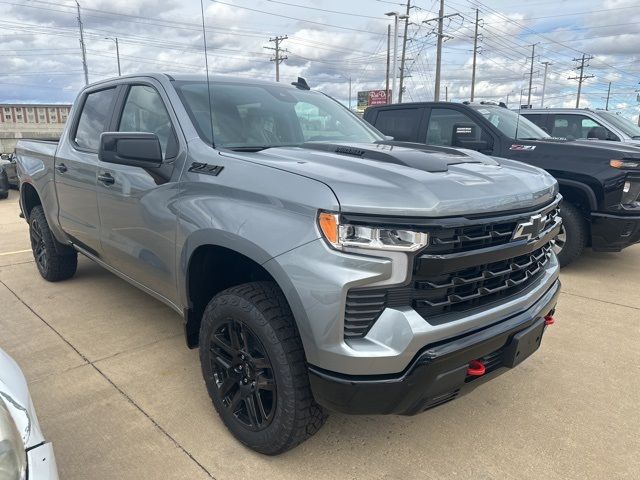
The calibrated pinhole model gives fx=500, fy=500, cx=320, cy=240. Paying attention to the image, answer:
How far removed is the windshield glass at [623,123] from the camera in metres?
8.27

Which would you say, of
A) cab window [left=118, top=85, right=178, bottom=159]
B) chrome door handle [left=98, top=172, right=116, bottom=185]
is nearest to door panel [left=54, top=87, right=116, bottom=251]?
chrome door handle [left=98, top=172, right=116, bottom=185]

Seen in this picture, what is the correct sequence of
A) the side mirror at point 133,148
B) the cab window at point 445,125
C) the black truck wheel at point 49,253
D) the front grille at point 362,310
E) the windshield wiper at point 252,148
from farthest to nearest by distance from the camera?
the cab window at point 445,125 < the black truck wheel at point 49,253 < the windshield wiper at point 252,148 < the side mirror at point 133,148 < the front grille at point 362,310

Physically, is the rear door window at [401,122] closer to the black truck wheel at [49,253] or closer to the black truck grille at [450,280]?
the black truck wheel at [49,253]

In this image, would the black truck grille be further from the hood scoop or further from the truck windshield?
the truck windshield

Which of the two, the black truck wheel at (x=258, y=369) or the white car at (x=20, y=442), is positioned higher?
the white car at (x=20, y=442)

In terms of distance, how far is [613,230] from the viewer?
5109 millimetres

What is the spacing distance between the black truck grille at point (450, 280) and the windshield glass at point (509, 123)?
13.8ft

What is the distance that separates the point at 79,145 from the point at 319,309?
3087 millimetres

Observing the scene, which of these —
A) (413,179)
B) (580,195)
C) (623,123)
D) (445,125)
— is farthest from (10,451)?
(623,123)

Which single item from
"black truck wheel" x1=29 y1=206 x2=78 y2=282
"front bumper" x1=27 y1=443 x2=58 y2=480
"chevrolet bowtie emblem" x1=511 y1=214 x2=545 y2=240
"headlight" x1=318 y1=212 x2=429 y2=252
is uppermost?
"headlight" x1=318 y1=212 x2=429 y2=252

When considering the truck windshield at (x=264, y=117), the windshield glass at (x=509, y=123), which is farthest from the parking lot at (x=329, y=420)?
the windshield glass at (x=509, y=123)

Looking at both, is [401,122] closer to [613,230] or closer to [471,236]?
[613,230]

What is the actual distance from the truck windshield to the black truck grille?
1307mm

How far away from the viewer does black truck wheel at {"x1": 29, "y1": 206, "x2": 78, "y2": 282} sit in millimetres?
4836
